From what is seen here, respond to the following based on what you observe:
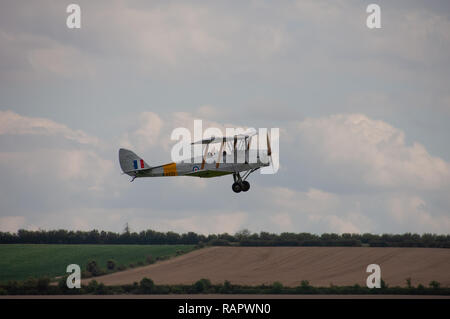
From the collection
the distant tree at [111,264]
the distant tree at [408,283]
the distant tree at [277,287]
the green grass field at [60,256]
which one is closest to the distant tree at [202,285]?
the distant tree at [277,287]

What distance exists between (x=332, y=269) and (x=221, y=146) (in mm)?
53320

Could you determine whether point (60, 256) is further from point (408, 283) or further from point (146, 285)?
point (408, 283)

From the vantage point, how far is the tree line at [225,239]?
425 ft

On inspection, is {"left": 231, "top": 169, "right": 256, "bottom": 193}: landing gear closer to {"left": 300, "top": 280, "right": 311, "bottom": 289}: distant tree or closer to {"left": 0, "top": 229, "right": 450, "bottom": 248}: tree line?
{"left": 300, "top": 280, "right": 311, "bottom": 289}: distant tree

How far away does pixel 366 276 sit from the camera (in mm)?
107688

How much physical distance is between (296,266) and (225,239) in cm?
2105

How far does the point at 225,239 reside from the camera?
132500 mm

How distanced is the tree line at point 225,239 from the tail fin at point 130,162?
63899 mm

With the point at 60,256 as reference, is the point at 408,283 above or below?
below

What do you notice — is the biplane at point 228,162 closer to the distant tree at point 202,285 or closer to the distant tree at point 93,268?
the distant tree at point 202,285

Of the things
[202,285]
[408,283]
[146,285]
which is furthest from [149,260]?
[408,283]
